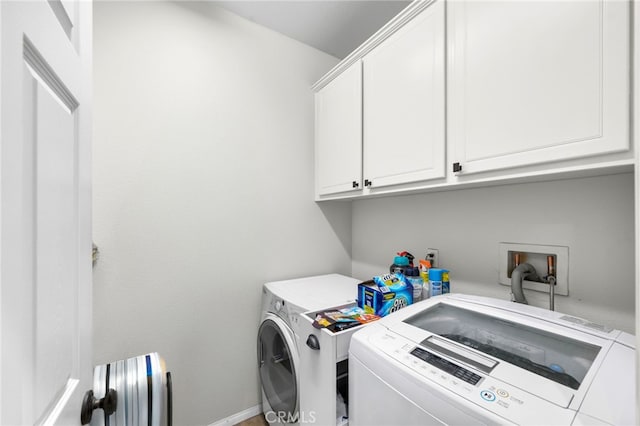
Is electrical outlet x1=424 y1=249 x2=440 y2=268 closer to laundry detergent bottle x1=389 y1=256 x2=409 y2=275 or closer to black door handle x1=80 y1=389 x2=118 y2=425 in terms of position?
laundry detergent bottle x1=389 y1=256 x2=409 y2=275

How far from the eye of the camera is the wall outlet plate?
1.08 metres

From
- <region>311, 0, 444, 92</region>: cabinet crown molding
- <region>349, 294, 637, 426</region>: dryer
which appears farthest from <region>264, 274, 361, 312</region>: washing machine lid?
<region>311, 0, 444, 92</region>: cabinet crown molding

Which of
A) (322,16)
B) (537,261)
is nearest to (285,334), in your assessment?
(537,261)

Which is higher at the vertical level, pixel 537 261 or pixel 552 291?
pixel 537 261

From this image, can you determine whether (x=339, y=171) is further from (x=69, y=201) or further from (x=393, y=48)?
(x=69, y=201)

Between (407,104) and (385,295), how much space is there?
3.14 feet

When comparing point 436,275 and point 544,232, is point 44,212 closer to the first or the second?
point 436,275

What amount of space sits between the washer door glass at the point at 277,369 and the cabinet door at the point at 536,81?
50.9 inches

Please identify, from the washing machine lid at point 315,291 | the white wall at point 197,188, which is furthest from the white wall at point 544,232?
the white wall at point 197,188

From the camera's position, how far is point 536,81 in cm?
88

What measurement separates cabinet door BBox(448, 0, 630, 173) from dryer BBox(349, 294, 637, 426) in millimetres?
590

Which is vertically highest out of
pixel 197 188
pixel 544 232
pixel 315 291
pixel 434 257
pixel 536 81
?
pixel 536 81

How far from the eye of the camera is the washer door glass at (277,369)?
1.31 m

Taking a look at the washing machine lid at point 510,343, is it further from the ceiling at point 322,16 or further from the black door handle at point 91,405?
the ceiling at point 322,16
